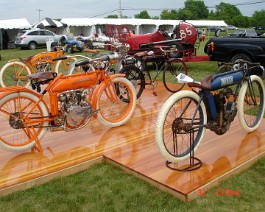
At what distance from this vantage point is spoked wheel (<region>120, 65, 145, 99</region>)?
5.42 metres

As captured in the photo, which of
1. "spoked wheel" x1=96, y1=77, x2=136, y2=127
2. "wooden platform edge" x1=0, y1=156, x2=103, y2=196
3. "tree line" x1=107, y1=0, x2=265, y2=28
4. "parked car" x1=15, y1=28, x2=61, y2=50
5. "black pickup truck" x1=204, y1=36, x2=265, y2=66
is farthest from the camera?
"tree line" x1=107, y1=0, x2=265, y2=28

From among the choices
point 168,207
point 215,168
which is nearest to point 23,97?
point 168,207

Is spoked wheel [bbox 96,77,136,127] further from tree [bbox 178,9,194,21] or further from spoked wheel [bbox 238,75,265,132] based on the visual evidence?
tree [bbox 178,9,194,21]

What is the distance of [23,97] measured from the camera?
3463 mm

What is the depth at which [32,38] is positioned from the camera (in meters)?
22.6

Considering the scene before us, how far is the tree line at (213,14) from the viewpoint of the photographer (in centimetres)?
8650

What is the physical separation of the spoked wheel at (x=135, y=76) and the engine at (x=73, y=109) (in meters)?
1.60

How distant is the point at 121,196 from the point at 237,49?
23.4ft

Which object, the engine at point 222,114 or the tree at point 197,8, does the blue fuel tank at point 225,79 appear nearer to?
the engine at point 222,114

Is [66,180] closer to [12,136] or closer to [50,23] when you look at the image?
[12,136]

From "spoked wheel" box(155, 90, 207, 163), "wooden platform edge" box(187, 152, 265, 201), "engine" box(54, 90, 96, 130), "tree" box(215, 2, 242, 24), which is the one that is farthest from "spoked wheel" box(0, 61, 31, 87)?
"tree" box(215, 2, 242, 24)

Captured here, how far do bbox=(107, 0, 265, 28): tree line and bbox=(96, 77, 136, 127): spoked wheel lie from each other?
276 feet

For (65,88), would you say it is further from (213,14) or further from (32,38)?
(213,14)

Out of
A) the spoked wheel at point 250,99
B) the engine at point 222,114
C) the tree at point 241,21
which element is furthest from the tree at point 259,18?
the engine at point 222,114
